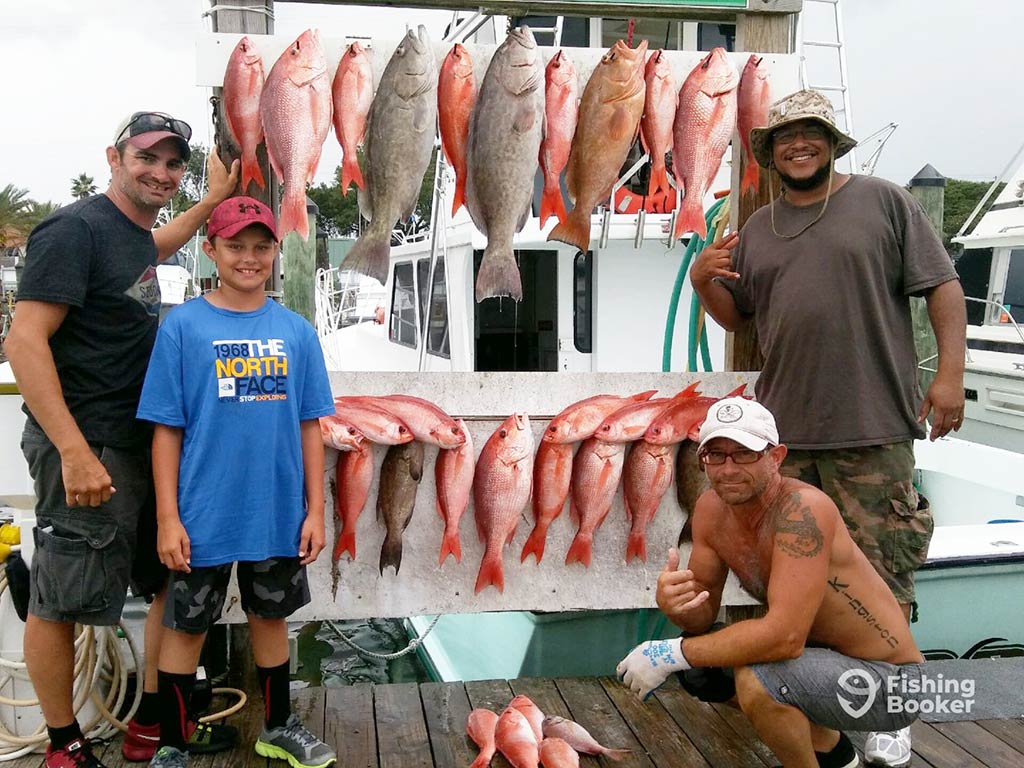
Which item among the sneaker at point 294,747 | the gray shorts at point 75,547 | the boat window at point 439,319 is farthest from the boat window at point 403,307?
the gray shorts at point 75,547

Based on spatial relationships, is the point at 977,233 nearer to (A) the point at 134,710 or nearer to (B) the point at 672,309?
(B) the point at 672,309

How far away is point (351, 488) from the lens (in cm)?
298

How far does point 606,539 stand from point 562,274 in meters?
4.82

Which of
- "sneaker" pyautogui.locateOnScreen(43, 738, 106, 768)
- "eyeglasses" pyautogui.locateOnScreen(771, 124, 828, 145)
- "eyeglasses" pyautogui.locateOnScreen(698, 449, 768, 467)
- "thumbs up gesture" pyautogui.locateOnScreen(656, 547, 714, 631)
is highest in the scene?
"eyeglasses" pyautogui.locateOnScreen(771, 124, 828, 145)

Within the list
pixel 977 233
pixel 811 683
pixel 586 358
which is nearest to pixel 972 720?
pixel 811 683

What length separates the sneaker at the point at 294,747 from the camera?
104 inches

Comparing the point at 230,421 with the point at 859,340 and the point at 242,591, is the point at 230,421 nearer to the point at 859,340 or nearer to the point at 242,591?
the point at 242,591

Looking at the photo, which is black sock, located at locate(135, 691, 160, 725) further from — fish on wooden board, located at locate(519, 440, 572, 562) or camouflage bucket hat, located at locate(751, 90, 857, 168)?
camouflage bucket hat, located at locate(751, 90, 857, 168)

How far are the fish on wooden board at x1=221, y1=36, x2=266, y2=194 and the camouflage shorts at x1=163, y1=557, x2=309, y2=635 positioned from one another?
3.93ft

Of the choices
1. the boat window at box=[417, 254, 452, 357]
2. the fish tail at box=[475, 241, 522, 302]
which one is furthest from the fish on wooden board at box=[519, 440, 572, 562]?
the boat window at box=[417, 254, 452, 357]

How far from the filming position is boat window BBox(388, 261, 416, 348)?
9352 mm

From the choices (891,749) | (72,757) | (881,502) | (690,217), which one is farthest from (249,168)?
(891,749)

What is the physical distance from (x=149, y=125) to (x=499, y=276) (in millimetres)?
1087

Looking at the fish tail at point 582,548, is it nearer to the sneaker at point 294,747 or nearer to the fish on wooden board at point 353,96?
the sneaker at point 294,747
